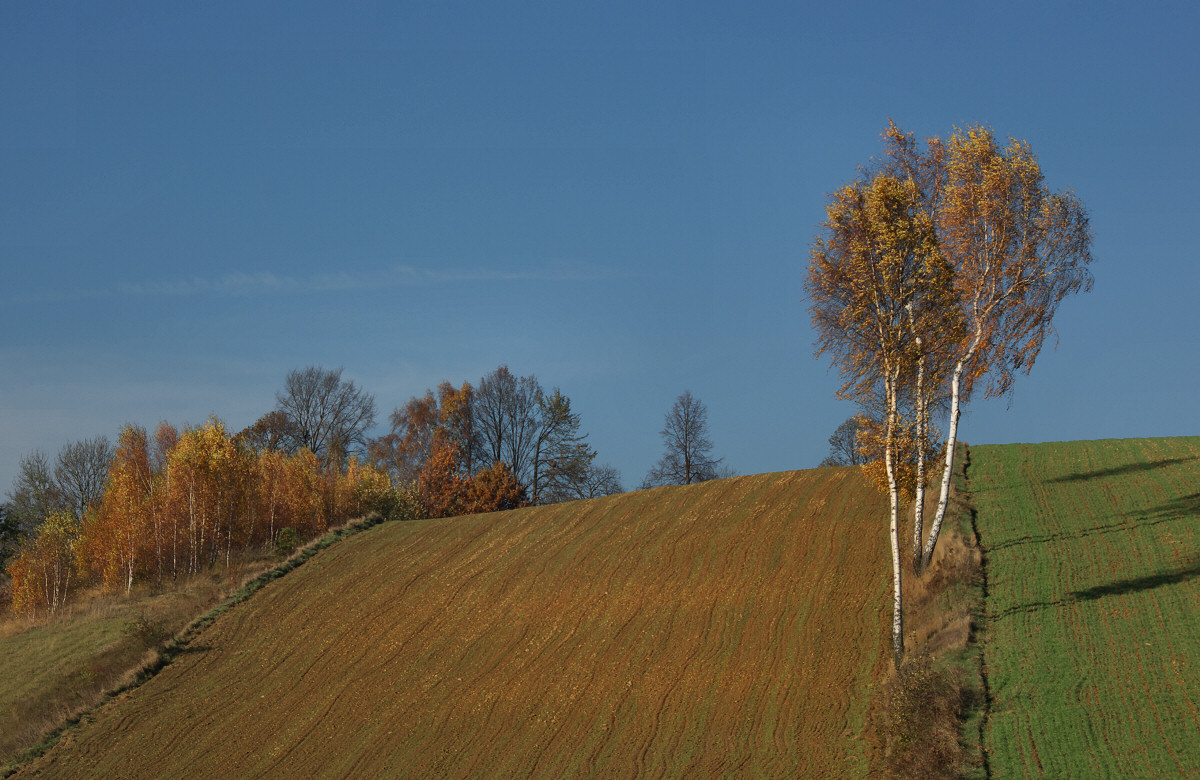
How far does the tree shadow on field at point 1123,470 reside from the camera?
31781 millimetres

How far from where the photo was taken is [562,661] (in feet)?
81.5

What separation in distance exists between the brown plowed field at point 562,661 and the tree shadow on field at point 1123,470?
22.8 feet

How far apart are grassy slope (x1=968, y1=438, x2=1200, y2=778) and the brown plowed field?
10.4 feet

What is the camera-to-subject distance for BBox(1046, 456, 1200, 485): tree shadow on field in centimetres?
3178

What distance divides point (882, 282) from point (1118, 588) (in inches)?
370

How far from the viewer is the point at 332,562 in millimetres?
38750

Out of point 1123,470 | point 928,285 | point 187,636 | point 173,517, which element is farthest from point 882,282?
point 173,517

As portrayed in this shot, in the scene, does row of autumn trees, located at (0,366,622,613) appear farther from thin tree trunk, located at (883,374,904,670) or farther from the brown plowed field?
thin tree trunk, located at (883,374,904,670)

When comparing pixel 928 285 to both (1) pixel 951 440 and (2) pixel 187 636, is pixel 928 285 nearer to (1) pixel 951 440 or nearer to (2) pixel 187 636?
(1) pixel 951 440


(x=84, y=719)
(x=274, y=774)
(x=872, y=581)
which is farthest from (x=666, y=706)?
(x=84, y=719)

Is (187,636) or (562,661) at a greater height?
(187,636)

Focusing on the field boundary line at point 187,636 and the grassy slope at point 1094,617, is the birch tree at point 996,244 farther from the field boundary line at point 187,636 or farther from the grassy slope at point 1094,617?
the field boundary line at point 187,636

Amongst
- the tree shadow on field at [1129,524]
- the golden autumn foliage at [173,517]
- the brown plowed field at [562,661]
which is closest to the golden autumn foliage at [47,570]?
the golden autumn foliage at [173,517]

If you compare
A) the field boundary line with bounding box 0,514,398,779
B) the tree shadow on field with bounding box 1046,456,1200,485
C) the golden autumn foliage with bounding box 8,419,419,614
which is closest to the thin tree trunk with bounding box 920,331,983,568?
the tree shadow on field with bounding box 1046,456,1200,485
